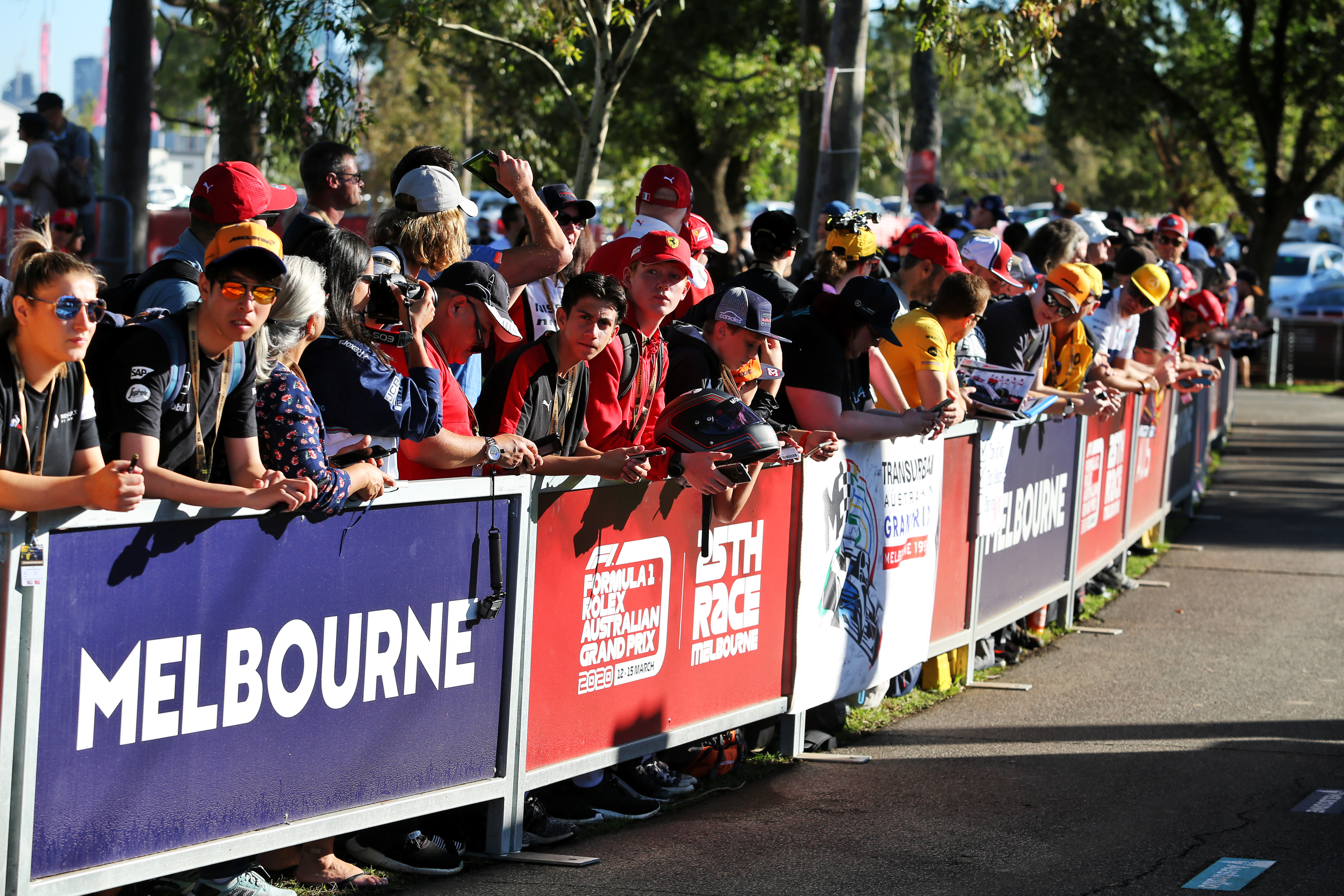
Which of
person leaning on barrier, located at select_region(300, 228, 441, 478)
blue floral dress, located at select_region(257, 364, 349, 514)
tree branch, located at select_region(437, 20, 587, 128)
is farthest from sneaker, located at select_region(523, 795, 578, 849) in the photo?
tree branch, located at select_region(437, 20, 587, 128)

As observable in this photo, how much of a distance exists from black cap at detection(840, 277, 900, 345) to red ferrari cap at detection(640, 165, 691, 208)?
1250mm

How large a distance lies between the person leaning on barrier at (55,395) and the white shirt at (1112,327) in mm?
8278

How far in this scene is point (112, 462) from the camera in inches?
143

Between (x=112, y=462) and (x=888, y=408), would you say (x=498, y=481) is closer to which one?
(x=112, y=462)

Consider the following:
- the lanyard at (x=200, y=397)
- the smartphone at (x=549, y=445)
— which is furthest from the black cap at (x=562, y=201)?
the lanyard at (x=200, y=397)

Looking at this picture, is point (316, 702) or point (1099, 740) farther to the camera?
point (1099, 740)

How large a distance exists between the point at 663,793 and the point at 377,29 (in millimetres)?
8462

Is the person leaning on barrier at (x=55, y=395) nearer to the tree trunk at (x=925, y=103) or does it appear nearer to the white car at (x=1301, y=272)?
the tree trunk at (x=925, y=103)

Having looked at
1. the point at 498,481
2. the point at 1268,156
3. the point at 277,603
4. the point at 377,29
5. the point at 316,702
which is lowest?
the point at 316,702

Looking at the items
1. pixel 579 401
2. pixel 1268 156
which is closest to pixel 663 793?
pixel 579 401

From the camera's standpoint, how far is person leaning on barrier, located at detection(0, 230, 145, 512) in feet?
11.7

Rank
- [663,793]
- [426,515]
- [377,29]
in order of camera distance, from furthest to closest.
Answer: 1. [377,29]
2. [663,793]
3. [426,515]

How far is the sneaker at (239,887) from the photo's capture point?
4.35 m

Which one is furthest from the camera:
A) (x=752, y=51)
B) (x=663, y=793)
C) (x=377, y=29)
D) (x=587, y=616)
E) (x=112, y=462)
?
(x=752, y=51)
